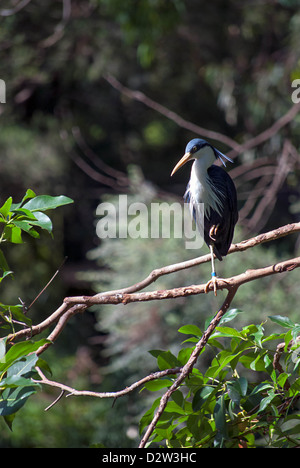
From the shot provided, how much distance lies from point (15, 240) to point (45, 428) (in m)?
3.28

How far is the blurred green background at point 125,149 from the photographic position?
314 centimetres

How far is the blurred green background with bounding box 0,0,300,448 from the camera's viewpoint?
10.3 feet

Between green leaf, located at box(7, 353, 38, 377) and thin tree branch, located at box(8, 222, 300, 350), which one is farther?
thin tree branch, located at box(8, 222, 300, 350)

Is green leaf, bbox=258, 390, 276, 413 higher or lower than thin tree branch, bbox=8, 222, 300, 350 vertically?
lower

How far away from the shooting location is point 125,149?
5320 millimetres

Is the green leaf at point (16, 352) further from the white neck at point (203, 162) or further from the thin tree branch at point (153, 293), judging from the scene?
the white neck at point (203, 162)

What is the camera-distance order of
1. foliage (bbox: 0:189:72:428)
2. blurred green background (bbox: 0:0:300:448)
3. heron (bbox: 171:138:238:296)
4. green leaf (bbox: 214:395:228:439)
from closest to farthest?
foliage (bbox: 0:189:72:428), green leaf (bbox: 214:395:228:439), heron (bbox: 171:138:238:296), blurred green background (bbox: 0:0:300:448)

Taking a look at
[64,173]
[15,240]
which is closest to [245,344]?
[15,240]

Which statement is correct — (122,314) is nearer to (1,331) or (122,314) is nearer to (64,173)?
(1,331)

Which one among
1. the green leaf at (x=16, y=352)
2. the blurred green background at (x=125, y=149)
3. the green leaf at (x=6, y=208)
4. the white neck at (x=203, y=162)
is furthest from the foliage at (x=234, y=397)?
the blurred green background at (x=125, y=149)

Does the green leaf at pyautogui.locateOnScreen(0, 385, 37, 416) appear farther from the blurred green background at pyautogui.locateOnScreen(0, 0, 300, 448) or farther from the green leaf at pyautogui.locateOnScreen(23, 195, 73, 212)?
the blurred green background at pyautogui.locateOnScreen(0, 0, 300, 448)

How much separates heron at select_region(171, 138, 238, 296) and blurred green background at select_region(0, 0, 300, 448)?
55.1 inches

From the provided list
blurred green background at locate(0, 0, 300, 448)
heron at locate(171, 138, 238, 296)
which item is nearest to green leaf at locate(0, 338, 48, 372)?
heron at locate(171, 138, 238, 296)

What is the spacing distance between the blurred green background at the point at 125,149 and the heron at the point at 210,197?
1.40 metres
